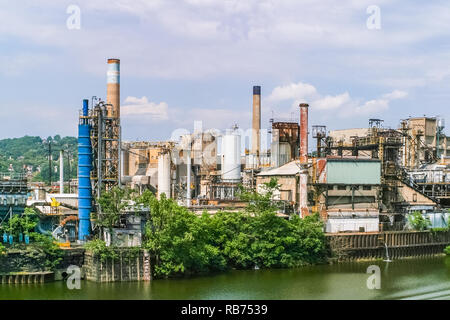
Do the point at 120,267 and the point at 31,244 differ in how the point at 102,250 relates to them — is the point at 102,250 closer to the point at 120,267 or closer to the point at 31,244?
the point at 120,267

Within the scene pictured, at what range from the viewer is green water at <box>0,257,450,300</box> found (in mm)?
37469

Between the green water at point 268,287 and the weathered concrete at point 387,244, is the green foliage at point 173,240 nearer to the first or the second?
the green water at point 268,287

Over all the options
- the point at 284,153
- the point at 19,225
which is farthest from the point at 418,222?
the point at 19,225

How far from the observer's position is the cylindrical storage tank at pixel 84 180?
4653 cm

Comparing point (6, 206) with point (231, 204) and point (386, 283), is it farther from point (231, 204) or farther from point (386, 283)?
point (386, 283)

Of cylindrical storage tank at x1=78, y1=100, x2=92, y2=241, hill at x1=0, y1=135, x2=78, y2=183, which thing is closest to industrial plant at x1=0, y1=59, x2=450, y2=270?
cylindrical storage tank at x1=78, y1=100, x2=92, y2=241

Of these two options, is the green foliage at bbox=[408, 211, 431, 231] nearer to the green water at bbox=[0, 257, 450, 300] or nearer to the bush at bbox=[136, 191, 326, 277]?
the green water at bbox=[0, 257, 450, 300]

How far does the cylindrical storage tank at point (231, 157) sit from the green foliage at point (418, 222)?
74.7ft

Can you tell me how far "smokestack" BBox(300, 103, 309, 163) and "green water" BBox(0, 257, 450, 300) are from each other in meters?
13.0

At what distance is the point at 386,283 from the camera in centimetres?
4281
